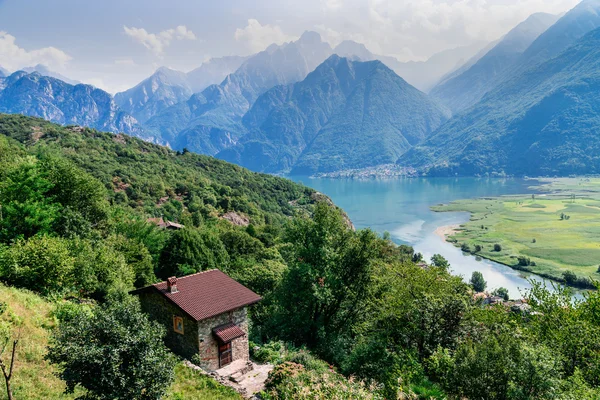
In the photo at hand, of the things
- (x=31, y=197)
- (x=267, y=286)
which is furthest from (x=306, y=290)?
(x=31, y=197)

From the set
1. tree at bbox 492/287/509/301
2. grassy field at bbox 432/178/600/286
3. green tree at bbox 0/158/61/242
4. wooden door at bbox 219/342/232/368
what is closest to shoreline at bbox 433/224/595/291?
grassy field at bbox 432/178/600/286

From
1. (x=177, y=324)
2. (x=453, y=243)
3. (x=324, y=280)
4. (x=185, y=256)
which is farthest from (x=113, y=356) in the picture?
(x=453, y=243)

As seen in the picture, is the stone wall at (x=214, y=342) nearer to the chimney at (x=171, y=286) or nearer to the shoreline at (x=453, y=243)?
the chimney at (x=171, y=286)

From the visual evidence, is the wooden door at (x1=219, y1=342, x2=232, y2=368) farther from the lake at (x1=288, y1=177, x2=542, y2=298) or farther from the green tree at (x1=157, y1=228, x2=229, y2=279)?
the lake at (x1=288, y1=177, x2=542, y2=298)

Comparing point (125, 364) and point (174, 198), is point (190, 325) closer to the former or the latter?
point (125, 364)

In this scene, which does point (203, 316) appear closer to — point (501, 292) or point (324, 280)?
point (324, 280)
